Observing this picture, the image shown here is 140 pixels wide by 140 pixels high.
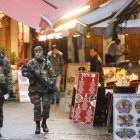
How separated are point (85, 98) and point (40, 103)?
1.80 metres

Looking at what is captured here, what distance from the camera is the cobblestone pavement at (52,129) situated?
11.2 meters

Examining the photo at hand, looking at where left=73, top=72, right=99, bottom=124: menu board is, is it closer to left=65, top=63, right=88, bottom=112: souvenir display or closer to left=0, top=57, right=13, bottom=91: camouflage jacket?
left=65, top=63, right=88, bottom=112: souvenir display

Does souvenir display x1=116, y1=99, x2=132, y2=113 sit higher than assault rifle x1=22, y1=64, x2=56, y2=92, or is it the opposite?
assault rifle x1=22, y1=64, x2=56, y2=92

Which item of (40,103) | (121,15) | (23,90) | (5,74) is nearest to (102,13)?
(121,15)

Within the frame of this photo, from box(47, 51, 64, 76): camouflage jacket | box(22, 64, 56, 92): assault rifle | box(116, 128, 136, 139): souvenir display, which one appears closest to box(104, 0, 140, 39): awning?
box(116, 128, 136, 139): souvenir display

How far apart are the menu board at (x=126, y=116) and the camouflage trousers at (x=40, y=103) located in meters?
2.49

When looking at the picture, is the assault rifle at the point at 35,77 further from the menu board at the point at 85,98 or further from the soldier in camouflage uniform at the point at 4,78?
the menu board at the point at 85,98

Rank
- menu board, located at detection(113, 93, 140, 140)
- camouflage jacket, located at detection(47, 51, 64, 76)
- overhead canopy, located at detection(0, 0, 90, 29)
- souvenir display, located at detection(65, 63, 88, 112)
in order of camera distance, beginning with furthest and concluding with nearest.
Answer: camouflage jacket, located at detection(47, 51, 64, 76) → souvenir display, located at detection(65, 63, 88, 112) → overhead canopy, located at detection(0, 0, 90, 29) → menu board, located at detection(113, 93, 140, 140)

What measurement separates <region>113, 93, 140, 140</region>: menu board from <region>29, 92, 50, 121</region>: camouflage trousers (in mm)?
2495

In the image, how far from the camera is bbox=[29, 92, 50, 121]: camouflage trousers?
452 inches

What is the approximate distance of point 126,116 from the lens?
9.47m

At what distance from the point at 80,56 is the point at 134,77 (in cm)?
1421

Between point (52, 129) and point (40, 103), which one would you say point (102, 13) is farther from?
point (52, 129)

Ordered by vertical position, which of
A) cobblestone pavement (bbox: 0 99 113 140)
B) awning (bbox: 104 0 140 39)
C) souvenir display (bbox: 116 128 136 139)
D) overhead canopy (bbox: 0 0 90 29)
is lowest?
cobblestone pavement (bbox: 0 99 113 140)
